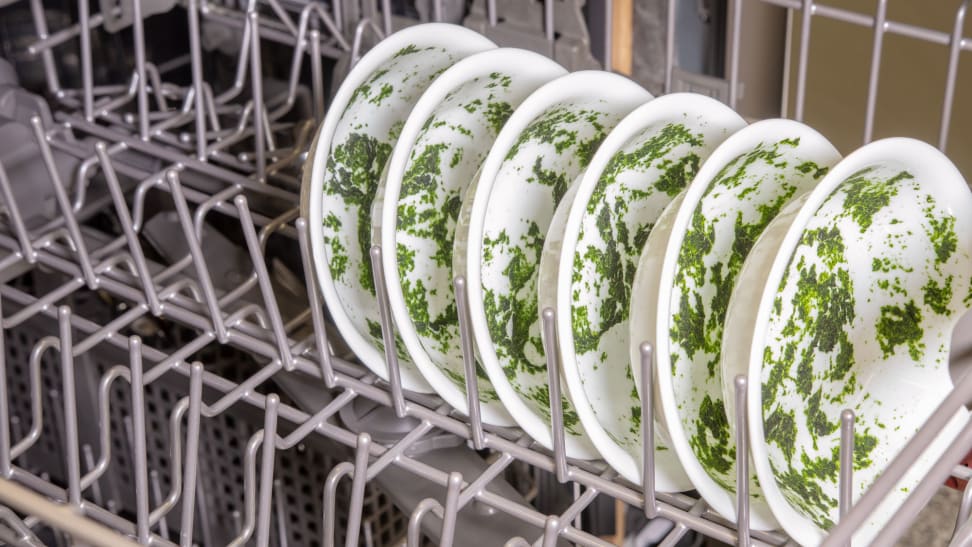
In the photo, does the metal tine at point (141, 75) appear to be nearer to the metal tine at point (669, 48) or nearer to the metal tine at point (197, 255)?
the metal tine at point (197, 255)

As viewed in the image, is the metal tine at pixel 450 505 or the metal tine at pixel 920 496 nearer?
the metal tine at pixel 920 496

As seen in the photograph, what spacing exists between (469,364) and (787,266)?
0.19 m

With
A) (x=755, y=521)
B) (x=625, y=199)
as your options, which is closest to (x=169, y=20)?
(x=625, y=199)

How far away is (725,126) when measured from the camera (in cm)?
73

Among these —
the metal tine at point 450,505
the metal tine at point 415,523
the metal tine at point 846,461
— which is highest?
the metal tine at point 846,461

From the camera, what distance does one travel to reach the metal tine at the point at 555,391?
0.66 m

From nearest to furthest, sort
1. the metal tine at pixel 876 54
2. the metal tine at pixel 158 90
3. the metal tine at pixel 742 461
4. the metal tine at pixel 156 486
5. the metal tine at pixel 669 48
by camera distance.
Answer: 1. the metal tine at pixel 742 461
2. the metal tine at pixel 876 54
3. the metal tine at pixel 669 48
4. the metal tine at pixel 158 90
5. the metal tine at pixel 156 486

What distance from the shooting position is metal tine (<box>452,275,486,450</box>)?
70 centimetres

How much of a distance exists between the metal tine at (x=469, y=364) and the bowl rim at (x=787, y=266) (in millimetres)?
162

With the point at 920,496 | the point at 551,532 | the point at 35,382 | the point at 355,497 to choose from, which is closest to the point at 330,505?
the point at 355,497

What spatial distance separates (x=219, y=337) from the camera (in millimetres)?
813

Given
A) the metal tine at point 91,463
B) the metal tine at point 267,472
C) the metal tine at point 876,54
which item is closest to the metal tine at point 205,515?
the metal tine at point 91,463

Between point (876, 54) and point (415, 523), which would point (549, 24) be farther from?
point (415, 523)

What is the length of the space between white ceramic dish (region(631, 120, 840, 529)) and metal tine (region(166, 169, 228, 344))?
0.91 feet
